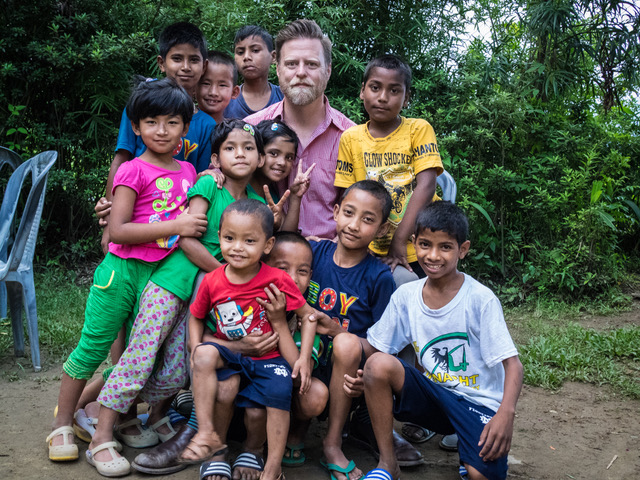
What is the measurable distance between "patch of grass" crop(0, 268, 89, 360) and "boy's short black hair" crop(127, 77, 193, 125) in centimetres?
209

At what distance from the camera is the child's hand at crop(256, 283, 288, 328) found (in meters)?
2.49

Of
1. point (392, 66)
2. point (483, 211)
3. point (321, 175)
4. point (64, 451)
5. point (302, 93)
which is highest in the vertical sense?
point (392, 66)

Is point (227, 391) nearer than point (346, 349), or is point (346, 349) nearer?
point (227, 391)

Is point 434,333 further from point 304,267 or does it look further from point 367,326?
point 304,267

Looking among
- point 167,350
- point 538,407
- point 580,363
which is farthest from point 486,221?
point 167,350

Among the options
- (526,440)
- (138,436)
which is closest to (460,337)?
(526,440)

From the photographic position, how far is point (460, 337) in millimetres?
2471

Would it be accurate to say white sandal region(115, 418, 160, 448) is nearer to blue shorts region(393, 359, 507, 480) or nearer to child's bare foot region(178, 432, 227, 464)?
child's bare foot region(178, 432, 227, 464)

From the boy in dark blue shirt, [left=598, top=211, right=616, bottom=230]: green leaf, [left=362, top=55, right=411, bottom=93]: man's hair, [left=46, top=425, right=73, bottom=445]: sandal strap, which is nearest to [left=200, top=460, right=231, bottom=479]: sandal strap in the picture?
[left=46, top=425, right=73, bottom=445]: sandal strap

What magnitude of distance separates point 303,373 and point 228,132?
1148 mm

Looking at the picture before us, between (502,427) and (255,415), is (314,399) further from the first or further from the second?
(502,427)

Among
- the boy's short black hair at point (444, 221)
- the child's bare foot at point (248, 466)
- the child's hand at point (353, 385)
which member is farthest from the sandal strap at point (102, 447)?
the boy's short black hair at point (444, 221)

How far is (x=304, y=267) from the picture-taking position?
272 cm

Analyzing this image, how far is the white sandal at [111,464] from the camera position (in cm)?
249
